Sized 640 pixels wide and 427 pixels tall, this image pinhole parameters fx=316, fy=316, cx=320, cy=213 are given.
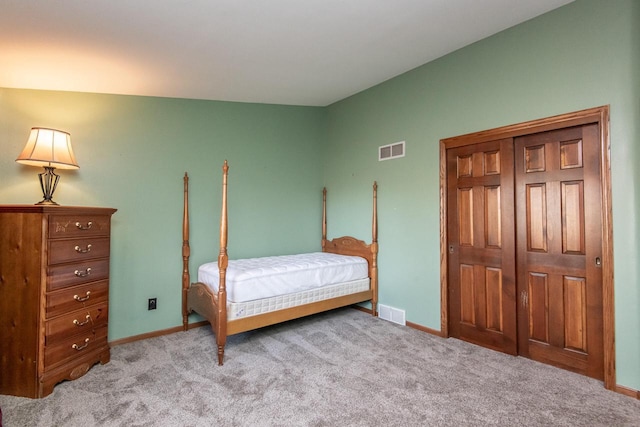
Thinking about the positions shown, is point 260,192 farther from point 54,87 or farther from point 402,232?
point 54,87

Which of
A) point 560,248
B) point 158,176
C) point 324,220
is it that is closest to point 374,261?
point 324,220

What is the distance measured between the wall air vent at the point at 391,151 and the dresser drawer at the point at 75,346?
3113mm

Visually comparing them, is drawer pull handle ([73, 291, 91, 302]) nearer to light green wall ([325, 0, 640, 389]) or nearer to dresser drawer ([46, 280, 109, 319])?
dresser drawer ([46, 280, 109, 319])

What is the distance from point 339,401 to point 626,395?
184cm

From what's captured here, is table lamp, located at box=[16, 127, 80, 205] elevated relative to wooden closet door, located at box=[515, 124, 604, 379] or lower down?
elevated

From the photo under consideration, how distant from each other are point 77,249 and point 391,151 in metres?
3.01

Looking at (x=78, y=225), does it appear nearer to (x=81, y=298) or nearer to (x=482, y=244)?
(x=81, y=298)

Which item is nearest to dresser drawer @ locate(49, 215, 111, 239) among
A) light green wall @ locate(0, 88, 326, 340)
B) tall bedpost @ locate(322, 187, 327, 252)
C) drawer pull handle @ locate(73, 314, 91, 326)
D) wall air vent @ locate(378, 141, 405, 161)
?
light green wall @ locate(0, 88, 326, 340)

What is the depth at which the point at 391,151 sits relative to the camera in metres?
3.57

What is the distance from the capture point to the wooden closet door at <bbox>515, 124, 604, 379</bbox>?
2234 millimetres

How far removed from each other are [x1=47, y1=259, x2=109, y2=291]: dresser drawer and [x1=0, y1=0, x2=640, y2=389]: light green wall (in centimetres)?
47

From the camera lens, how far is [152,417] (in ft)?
5.94

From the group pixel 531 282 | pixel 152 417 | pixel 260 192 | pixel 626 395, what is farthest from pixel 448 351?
pixel 260 192

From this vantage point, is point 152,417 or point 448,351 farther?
point 448,351
